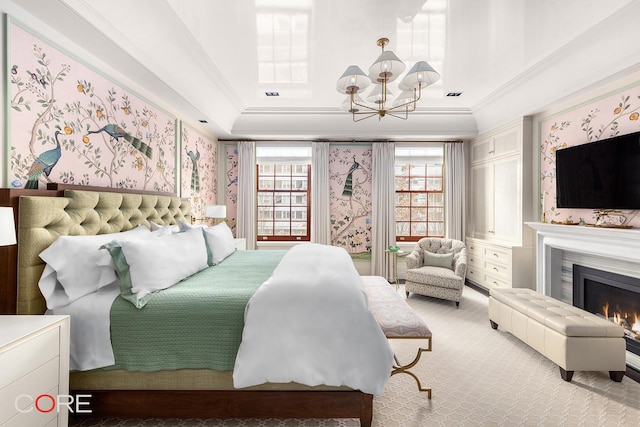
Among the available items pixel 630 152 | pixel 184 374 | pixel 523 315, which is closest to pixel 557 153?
pixel 630 152

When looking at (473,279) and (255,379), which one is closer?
(255,379)

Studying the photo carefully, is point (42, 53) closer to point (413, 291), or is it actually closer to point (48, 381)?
point (48, 381)

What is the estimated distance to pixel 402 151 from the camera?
5.70 meters

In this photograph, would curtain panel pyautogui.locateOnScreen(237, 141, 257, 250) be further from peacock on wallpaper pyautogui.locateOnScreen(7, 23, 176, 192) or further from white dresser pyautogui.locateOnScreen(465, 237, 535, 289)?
white dresser pyautogui.locateOnScreen(465, 237, 535, 289)

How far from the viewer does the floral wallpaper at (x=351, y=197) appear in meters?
5.61

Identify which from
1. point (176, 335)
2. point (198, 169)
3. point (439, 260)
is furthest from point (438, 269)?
point (198, 169)

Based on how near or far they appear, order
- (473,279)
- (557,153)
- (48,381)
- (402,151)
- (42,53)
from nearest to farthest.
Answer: (48,381) → (42,53) → (557,153) → (473,279) → (402,151)

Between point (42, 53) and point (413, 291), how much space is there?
188 inches

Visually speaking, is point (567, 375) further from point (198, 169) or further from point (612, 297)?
point (198, 169)

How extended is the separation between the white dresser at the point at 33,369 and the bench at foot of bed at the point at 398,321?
1.85m

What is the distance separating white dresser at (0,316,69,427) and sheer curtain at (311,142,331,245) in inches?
164

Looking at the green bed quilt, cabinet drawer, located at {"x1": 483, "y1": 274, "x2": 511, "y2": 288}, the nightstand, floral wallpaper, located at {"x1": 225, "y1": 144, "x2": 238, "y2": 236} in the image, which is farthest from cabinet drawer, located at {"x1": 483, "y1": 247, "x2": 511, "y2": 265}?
floral wallpaper, located at {"x1": 225, "y1": 144, "x2": 238, "y2": 236}

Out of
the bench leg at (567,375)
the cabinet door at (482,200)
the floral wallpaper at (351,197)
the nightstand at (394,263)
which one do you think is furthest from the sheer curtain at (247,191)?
the bench leg at (567,375)

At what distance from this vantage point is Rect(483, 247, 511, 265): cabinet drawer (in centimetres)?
422
